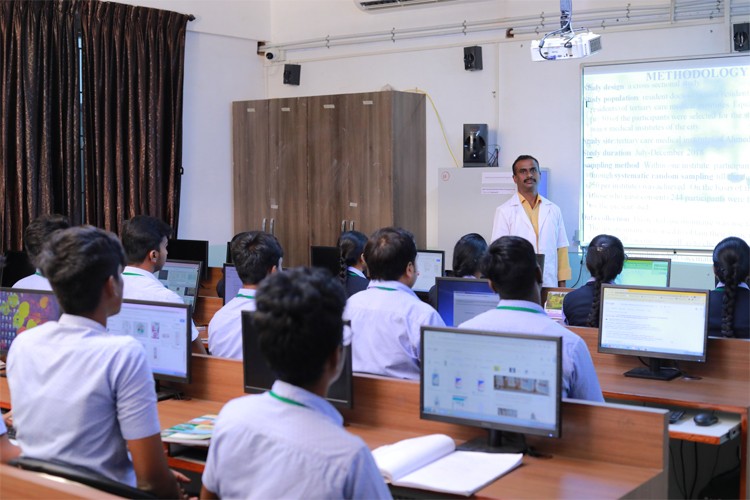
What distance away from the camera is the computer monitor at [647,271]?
525 centimetres

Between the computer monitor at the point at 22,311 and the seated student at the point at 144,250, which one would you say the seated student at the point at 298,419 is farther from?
the seated student at the point at 144,250

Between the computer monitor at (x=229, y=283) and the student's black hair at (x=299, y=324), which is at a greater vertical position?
the student's black hair at (x=299, y=324)

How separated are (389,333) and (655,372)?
1266 millimetres

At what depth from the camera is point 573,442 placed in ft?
8.93

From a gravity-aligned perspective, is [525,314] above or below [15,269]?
above

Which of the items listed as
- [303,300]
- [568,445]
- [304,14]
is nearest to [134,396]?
[303,300]

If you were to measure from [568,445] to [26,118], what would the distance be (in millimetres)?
5893

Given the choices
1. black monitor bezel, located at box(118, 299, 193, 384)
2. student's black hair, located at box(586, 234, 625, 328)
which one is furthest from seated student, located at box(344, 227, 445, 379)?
student's black hair, located at box(586, 234, 625, 328)

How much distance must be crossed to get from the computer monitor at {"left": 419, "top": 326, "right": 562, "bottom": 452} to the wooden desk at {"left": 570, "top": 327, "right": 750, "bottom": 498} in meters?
0.91

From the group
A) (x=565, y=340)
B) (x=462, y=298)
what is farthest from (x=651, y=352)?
(x=565, y=340)

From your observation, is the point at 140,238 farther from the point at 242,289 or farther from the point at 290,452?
the point at 290,452

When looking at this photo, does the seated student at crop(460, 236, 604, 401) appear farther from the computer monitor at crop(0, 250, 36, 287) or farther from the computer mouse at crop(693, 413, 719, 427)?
the computer monitor at crop(0, 250, 36, 287)

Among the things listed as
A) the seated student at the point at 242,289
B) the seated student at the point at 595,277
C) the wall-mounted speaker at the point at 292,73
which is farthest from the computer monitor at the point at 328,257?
the wall-mounted speaker at the point at 292,73

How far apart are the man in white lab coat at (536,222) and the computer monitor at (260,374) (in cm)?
376
